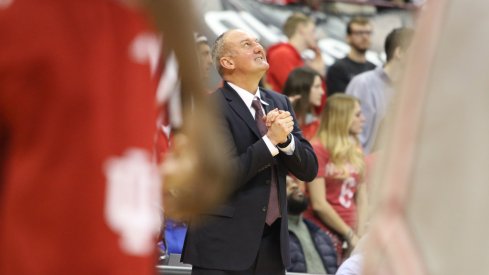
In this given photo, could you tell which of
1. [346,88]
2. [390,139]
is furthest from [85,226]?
[346,88]

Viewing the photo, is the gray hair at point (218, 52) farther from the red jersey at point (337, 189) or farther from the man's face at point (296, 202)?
the red jersey at point (337, 189)

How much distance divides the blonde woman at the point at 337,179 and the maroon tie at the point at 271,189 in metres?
2.04

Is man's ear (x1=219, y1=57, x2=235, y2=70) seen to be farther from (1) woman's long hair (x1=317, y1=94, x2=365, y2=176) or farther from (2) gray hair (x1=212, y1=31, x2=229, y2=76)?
(1) woman's long hair (x1=317, y1=94, x2=365, y2=176)

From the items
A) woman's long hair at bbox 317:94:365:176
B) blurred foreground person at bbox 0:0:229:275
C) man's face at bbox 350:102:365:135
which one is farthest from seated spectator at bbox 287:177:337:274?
blurred foreground person at bbox 0:0:229:275

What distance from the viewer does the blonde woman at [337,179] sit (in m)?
8.34

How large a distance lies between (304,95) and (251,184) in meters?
3.03

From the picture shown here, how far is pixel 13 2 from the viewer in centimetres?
190

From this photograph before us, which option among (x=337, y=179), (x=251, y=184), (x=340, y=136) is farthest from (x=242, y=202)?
(x=340, y=136)

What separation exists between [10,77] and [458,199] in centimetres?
85

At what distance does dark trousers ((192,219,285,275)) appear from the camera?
6.14 metres

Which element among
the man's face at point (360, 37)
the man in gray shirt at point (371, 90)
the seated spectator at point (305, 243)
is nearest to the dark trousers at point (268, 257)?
the seated spectator at point (305, 243)

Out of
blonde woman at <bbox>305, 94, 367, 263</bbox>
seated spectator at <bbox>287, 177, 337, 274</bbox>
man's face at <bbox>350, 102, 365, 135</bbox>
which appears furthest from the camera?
man's face at <bbox>350, 102, 365, 135</bbox>

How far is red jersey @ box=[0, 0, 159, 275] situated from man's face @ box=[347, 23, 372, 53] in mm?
9403

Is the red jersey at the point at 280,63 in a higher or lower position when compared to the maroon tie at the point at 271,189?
higher
